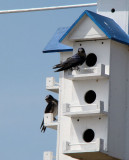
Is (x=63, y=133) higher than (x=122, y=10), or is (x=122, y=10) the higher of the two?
(x=122, y=10)

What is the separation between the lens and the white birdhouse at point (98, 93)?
29.7 meters

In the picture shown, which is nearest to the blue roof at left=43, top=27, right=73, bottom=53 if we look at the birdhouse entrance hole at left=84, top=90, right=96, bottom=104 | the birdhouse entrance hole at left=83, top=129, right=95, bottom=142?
the birdhouse entrance hole at left=84, top=90, right=96, bottom=104

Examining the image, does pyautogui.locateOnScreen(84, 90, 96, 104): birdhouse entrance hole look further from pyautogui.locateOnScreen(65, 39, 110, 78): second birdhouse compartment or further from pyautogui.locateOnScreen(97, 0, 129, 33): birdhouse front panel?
pyautogui.locateOnScreen(97, 0, 129, 33): birdhouse front panel

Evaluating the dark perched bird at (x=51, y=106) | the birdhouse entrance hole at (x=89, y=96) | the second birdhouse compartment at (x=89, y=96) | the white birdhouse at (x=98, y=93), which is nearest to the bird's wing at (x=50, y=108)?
the dark perched bird at (x=51, y=106)

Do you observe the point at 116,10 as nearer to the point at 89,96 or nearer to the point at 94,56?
the point at 94,56

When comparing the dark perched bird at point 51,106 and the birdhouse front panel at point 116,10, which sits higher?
the birdhouse front panel at point 116,10

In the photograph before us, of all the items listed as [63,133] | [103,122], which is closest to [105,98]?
[103,122]

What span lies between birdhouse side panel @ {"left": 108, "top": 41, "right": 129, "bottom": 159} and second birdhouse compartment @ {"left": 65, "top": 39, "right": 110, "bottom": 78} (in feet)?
0.34

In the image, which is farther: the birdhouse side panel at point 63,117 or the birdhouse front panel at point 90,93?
the birdhouse side panel at point 63,117

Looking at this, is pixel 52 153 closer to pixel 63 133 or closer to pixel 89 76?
pixel 63 133

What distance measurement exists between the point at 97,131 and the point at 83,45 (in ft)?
5.11

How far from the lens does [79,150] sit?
29.7 meters

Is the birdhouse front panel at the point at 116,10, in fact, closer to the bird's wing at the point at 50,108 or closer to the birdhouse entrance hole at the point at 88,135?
Result: the birdhouse entrance hole at the point at 88,135

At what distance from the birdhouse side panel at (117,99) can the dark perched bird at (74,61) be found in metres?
0.51
